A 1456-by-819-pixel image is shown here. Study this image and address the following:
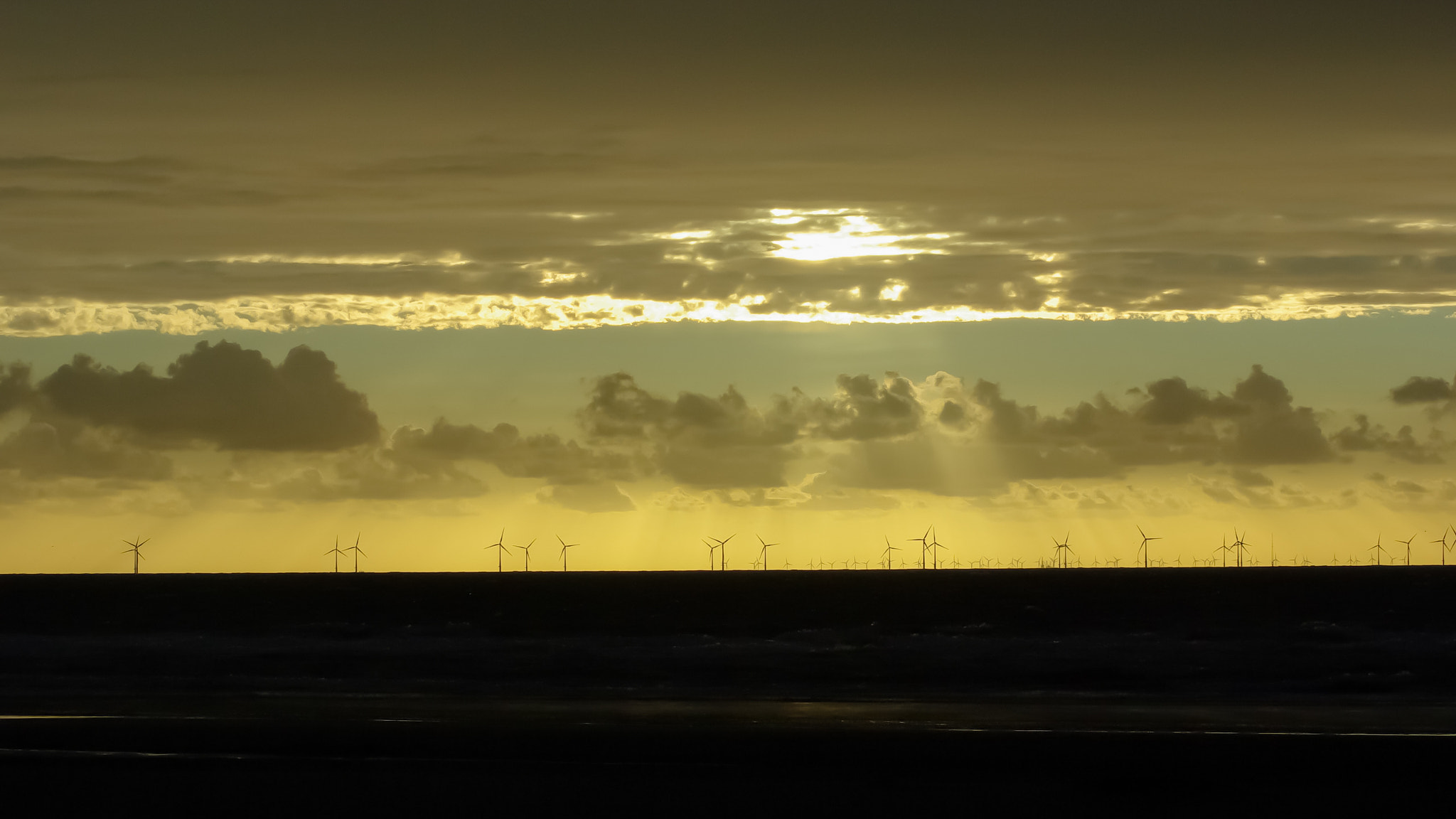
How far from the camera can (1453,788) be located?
966 inches

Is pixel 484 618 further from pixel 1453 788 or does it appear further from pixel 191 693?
pixel 1453 788

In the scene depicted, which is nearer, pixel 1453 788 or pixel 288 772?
pixel 1453 788

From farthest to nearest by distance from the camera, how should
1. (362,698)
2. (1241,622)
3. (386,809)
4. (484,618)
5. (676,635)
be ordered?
(484,618) → (1241,622) → (676,635) → (362,698) → (386,809)

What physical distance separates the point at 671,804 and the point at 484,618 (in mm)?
109884

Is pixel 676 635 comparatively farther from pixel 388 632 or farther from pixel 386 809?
pixel 386 809

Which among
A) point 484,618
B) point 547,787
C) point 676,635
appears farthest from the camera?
point 484,618

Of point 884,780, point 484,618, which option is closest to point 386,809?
point 884,780

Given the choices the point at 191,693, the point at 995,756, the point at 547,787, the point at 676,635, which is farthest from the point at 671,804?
the point at 676,635

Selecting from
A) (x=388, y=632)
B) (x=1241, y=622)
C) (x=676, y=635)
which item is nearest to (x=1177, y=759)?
(x=676, y=635)

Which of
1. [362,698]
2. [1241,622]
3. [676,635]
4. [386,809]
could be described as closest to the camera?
[386,809]

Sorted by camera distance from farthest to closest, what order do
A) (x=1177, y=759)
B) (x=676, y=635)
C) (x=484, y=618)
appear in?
(x=484, y=618) → (x=676, y=635) → (x=1177, y=759)

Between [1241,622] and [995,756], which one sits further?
[1241,622]

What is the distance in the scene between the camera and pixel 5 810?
23.6 meters

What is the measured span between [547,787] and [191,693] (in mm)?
23590
